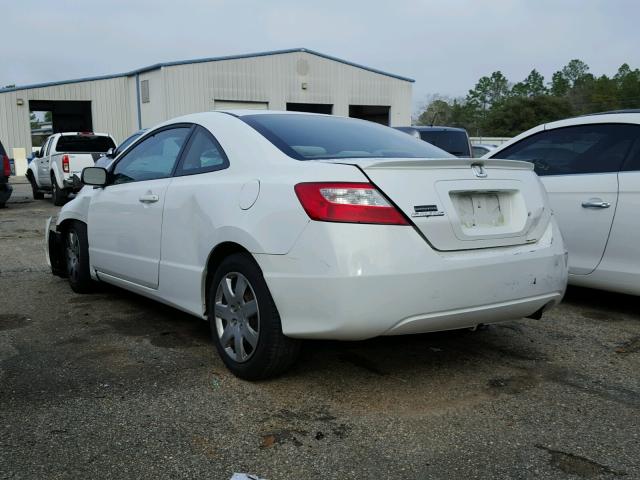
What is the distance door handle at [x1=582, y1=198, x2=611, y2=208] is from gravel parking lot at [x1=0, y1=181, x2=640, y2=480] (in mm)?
875

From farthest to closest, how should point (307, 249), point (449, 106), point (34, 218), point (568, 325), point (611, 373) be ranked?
point (449, 106) → point (34, 218) → point (568, 325) → point (611, 373) → point (307, 249)

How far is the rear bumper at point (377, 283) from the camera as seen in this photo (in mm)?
2965

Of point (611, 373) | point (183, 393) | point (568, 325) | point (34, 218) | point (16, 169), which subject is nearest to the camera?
point (183, 393)

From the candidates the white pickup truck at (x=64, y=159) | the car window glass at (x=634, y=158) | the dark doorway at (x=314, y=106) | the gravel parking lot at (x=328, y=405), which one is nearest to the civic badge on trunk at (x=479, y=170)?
the gravel parking lot at (x=328, y=405)

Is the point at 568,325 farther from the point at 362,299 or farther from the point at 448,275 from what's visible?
the point at 362,299

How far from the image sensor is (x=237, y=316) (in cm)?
352

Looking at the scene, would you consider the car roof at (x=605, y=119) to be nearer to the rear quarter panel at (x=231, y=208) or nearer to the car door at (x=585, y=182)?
the car door at (x=585, y=182)

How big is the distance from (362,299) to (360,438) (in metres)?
0.62

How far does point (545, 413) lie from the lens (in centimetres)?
311

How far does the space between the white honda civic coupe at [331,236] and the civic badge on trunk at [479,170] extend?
0.02 meters

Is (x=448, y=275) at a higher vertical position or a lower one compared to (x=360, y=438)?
higher

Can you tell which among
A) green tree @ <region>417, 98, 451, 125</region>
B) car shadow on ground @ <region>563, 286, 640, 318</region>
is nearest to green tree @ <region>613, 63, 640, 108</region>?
green tree @ <region>417, 98, 451, 125</region>

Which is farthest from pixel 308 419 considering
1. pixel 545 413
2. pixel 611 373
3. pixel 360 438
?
pixel 611 373

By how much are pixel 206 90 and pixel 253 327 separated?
26.6 metres
